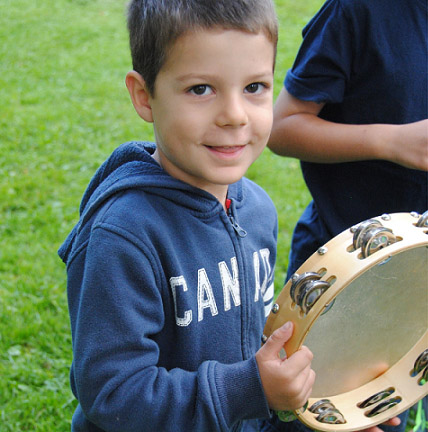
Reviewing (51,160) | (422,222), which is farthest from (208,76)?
(51,160)

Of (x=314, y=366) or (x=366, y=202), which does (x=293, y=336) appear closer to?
(x=314, y=366)

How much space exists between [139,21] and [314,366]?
1056 mm

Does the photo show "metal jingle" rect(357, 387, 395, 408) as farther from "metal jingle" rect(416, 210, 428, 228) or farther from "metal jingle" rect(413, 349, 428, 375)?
"metal jingle" rect(416, 210, 428, 228)

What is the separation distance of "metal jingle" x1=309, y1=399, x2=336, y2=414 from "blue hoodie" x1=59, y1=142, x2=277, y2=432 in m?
0.25

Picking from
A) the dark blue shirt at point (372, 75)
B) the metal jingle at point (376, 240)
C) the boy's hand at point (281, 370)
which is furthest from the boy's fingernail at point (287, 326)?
the dark blue shirt at point (372, 75)

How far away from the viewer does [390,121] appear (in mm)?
1982

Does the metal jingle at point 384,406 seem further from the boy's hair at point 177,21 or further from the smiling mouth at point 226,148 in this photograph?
the boy's hair at point 177,21

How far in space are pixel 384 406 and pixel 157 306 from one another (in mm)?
847

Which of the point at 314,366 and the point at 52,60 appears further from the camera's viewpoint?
the point at 52,60

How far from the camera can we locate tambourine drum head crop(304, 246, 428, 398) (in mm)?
1619

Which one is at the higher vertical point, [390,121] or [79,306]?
[390,121]

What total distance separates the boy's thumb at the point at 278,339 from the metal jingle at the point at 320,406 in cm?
37

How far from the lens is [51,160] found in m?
5.10

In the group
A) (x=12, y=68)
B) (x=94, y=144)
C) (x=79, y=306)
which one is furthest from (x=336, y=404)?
(x=12, y=68)
